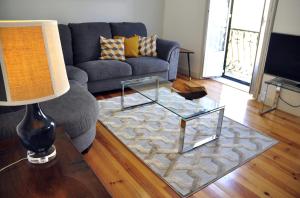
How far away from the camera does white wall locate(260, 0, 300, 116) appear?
10.1 feet

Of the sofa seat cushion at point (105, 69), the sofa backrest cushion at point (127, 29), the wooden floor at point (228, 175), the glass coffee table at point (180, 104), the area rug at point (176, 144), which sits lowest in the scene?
the wooden floor at point (228, 175)

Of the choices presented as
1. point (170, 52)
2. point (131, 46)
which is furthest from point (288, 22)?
point (131, 46)

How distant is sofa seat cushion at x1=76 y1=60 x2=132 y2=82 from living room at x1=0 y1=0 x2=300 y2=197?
2cm

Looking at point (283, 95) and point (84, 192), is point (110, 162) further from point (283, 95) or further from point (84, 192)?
point (283, 95)

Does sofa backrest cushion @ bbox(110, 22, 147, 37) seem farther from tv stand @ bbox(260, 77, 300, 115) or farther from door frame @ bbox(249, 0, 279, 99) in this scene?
tv stand @ bbox(260, 77, 300, 115)

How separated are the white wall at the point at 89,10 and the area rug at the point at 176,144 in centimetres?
173

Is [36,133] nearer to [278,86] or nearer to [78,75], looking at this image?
[78,75]

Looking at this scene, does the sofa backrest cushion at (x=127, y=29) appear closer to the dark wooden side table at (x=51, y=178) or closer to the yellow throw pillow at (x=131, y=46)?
the yellow throw pillow at (x=131, y=46)

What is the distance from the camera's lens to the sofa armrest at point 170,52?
13.3ft

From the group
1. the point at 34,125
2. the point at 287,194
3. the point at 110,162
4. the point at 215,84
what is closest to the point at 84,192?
the point at 34,125

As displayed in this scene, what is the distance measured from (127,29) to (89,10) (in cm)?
70

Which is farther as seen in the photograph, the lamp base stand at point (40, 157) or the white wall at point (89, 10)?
the white wall at point (89, 10)

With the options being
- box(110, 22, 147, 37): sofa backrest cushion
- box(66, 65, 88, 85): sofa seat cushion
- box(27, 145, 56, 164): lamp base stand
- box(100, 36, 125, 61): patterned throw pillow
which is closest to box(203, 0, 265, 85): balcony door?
box(110, 22, 147, 37): sofa backrest cushion

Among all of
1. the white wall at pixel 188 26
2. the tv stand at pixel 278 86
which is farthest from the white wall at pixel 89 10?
the tv stand at pixel 278 86
